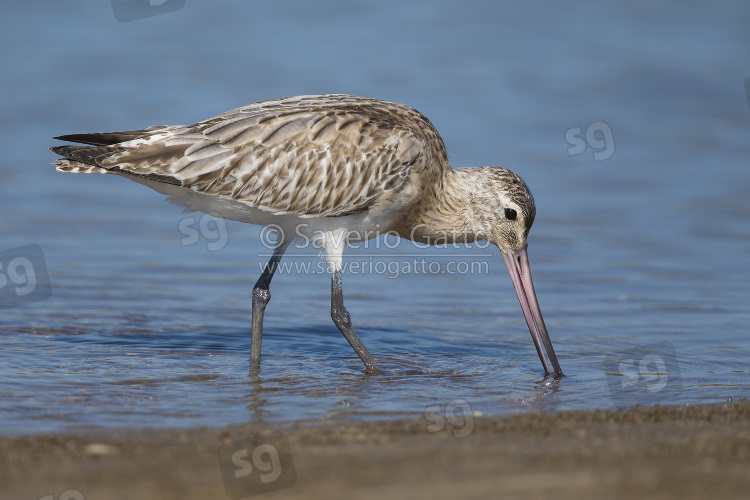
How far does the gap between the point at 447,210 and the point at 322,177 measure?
1.10 metres

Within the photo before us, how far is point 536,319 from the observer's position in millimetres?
8086

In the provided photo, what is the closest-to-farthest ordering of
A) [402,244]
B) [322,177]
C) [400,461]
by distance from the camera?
[400,461]
[322,177]
[402,244]

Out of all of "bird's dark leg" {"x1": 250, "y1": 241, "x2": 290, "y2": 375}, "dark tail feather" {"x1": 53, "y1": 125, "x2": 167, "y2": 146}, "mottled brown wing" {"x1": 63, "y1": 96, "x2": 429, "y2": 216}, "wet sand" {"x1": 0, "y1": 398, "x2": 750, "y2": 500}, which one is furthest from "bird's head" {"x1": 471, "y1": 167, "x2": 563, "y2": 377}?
"dark tail feather" {"x1": 53, "y1": 125, "x2": 167, "y2": 146}

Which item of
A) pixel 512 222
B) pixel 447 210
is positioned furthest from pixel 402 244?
pixel 512 222

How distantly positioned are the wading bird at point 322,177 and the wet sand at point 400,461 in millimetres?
2047

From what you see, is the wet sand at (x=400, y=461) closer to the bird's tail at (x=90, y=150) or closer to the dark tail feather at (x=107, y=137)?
the bird's tail at (x=90, y=150)

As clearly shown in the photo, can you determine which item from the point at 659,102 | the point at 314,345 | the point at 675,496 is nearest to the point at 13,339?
the point at 314,345

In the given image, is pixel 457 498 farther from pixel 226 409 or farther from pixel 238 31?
pixel 238 31

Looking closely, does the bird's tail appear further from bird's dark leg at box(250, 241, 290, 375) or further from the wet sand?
the wet sand

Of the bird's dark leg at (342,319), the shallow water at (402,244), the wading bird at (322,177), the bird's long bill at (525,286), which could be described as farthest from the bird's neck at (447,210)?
the shallow water at (402,244)

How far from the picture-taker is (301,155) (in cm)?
777

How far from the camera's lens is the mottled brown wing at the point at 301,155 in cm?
763

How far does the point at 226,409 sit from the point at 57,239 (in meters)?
5.40

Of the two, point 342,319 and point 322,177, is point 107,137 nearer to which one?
point 322,177
